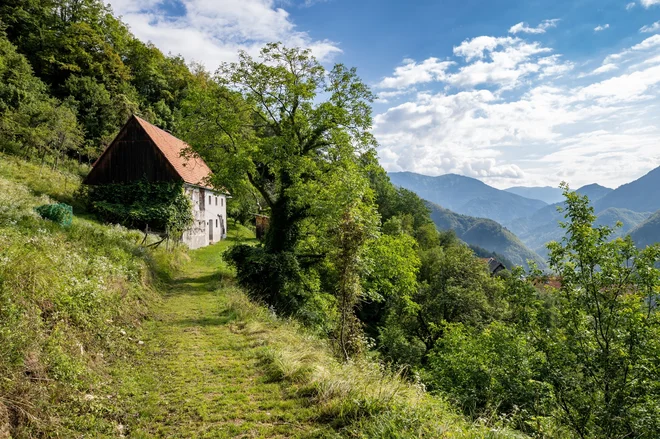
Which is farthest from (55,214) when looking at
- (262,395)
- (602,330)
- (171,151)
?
(171,151)

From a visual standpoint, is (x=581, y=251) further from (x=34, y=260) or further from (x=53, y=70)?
(x=53, y=70)

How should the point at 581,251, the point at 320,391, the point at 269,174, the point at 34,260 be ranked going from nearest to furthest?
the point at 320,391 < the point at 34,260 < the point at 581,251 < the point at 269,174

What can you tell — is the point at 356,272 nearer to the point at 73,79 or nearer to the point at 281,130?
the point at 281,130

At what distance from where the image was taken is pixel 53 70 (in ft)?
141

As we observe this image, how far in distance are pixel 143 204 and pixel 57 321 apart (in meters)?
21.0

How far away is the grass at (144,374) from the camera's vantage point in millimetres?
4506

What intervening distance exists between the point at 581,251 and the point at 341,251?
18.9 feet

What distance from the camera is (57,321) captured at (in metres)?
5.91

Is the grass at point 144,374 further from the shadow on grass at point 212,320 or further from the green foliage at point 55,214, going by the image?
the green foliage at point 55,214

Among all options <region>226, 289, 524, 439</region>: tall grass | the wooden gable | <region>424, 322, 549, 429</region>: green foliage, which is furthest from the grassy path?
the wooden gable

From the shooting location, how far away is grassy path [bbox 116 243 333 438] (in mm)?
4969

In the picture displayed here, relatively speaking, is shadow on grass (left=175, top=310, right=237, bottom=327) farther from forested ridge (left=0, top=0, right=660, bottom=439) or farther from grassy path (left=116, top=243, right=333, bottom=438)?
forested ridge (left=0, top=0, right=660, bottom=439)

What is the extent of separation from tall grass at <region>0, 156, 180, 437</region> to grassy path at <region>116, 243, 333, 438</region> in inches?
20.6

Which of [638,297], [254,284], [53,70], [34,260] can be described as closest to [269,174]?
[254,284]
